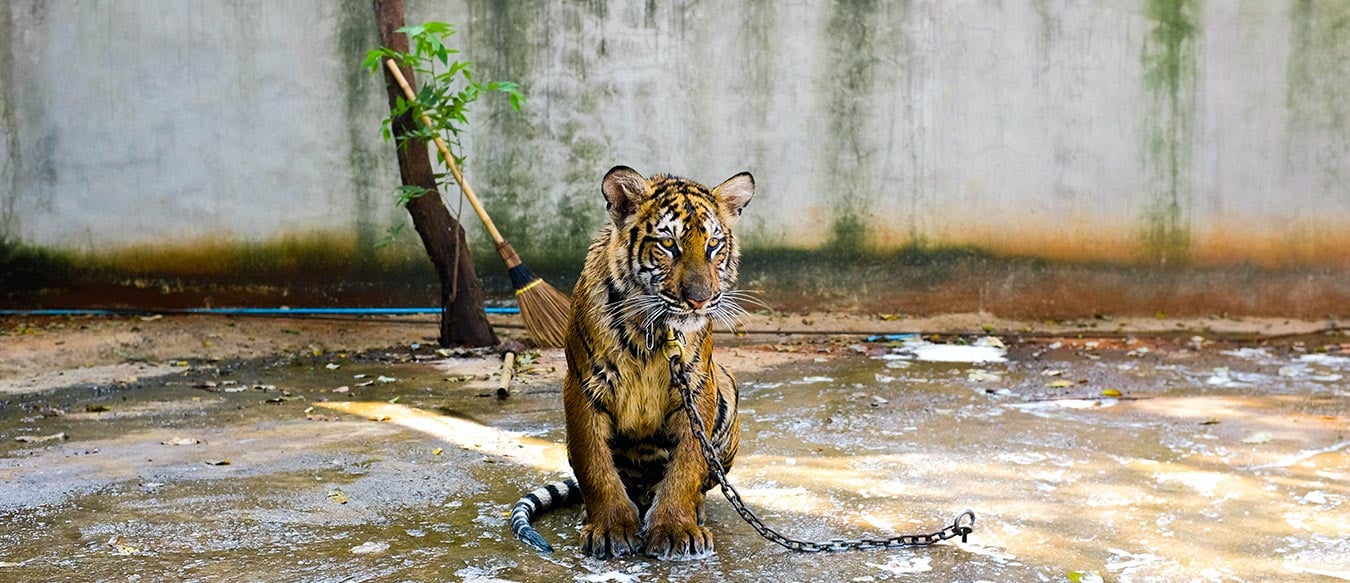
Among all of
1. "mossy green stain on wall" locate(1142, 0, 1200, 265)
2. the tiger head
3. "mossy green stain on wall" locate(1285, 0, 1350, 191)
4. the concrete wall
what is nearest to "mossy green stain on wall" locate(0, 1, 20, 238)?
the concrete wall

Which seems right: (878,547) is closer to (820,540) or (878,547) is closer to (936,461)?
(820,540)

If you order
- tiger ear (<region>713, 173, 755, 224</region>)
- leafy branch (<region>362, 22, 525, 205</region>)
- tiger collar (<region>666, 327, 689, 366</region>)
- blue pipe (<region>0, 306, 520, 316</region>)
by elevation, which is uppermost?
leafy branch (<region>362, 22, 525, 205</region>)

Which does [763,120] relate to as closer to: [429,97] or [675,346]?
[429,97]

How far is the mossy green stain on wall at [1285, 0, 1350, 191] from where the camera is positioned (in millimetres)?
9555

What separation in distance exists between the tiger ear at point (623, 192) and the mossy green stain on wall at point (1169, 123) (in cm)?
643

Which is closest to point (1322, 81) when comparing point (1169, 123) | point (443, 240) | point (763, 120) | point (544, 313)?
point (1169, 123)

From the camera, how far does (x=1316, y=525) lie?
4266 mm

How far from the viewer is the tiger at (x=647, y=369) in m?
4.06

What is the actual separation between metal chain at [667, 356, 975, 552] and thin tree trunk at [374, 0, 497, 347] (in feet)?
14.4

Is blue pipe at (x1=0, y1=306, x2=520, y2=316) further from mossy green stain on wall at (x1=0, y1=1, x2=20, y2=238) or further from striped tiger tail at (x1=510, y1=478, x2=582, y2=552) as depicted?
striped tiger tail at (x1=510, y1=478, x2=582, y2=552)

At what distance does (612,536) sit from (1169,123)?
7082 mm

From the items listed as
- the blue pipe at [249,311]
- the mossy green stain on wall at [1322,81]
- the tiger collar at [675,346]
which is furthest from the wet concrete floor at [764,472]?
the mossy green stain on wall at [1322,81]

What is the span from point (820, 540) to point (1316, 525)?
1642mm

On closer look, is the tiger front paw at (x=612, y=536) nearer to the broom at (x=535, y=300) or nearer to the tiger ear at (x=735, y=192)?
the tiger ear at (x=735, y=192)
